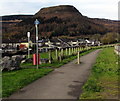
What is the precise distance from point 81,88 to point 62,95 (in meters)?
1.58

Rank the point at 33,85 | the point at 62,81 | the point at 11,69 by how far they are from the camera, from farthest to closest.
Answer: the point at 11,69
the point at 62,81
the point at 33,85

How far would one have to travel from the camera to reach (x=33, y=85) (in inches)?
440

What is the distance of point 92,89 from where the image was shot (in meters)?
10.1

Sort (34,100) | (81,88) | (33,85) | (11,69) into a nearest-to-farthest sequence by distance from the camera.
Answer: (34,100) < (81,88) < (33,85) < (11,69)

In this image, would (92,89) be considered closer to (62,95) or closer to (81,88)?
(81,88)

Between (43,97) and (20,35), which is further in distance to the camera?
(20,35)

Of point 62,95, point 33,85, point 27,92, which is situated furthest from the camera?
point 33,85

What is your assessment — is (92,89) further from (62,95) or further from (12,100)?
(12,100)

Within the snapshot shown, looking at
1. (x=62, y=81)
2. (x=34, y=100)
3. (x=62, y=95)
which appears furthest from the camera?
(x=62, y=81)

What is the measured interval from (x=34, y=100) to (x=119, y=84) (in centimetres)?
494

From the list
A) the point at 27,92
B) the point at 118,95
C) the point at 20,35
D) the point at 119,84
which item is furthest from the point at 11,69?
the point at 20,35

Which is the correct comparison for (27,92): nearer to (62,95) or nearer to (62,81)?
(62,95)

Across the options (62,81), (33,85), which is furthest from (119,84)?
(33,85)

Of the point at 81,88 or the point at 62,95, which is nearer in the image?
the point at 62,95
